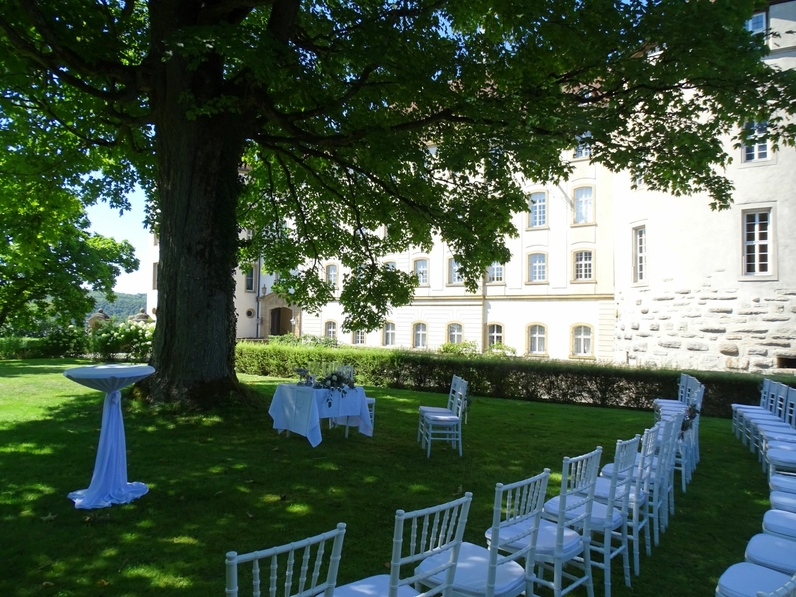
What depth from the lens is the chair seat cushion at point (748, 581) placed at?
3.16m

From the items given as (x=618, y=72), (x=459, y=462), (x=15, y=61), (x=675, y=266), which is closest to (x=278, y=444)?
(x=459, y=462)

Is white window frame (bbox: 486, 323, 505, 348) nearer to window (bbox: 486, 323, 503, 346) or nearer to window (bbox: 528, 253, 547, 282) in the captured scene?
window (bbox: 486, 323, 503, 346)

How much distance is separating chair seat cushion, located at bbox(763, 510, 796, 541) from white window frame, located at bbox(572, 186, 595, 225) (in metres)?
23.5

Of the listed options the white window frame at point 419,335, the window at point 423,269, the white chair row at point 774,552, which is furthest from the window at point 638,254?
the white chair row at point 774,552

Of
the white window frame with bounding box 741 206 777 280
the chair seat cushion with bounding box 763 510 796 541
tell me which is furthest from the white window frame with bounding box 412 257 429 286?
the chair seat cushion with bounding box 763 510 796 541

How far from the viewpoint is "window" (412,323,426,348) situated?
1231 inches

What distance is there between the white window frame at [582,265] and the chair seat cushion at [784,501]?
22202 mm

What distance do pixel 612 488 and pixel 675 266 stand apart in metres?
16.2

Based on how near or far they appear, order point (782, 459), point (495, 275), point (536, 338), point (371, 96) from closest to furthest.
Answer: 1. point (782, 459)
2. point (371, 96)
3. point (536, 338)
4. point (495, 275)

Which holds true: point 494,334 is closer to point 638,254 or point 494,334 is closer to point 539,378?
point 638,254

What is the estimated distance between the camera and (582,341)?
2622 centimetres

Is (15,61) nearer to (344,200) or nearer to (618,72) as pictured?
(344,200)

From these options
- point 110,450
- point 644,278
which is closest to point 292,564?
point 110,450

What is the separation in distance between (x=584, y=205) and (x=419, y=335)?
1114 cm
